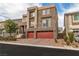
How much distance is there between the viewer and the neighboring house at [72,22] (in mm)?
13274

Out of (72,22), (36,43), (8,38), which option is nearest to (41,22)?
(36,43)

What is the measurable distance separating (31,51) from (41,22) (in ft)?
8.96

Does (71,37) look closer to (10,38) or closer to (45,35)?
(45,35)

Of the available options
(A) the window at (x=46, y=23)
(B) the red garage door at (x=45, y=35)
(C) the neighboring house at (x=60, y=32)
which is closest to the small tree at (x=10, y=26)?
(B) the red garage door at (x=45, y=35)

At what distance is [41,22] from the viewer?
14438 mm

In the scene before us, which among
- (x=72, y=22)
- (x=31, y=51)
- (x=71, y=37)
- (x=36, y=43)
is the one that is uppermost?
(x=72, y=22)

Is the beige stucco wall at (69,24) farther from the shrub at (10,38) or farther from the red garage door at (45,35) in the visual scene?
the shrub at (10,38)

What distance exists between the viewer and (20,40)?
46.5ft

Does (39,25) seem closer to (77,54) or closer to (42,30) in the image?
(42,30)

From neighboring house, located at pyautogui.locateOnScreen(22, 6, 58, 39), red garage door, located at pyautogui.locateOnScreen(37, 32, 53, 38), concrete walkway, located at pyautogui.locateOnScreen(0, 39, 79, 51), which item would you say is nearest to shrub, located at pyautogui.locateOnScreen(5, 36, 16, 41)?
concrete walkway, located at pyautogui.locateOnScreen(0, 39, 79, 51)

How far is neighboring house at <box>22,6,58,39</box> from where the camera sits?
13.7 meters

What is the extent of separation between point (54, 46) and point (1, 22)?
14.1ft

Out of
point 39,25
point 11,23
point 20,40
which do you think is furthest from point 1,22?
point 39,25

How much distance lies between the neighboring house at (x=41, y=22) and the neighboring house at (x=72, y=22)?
2.51ft
